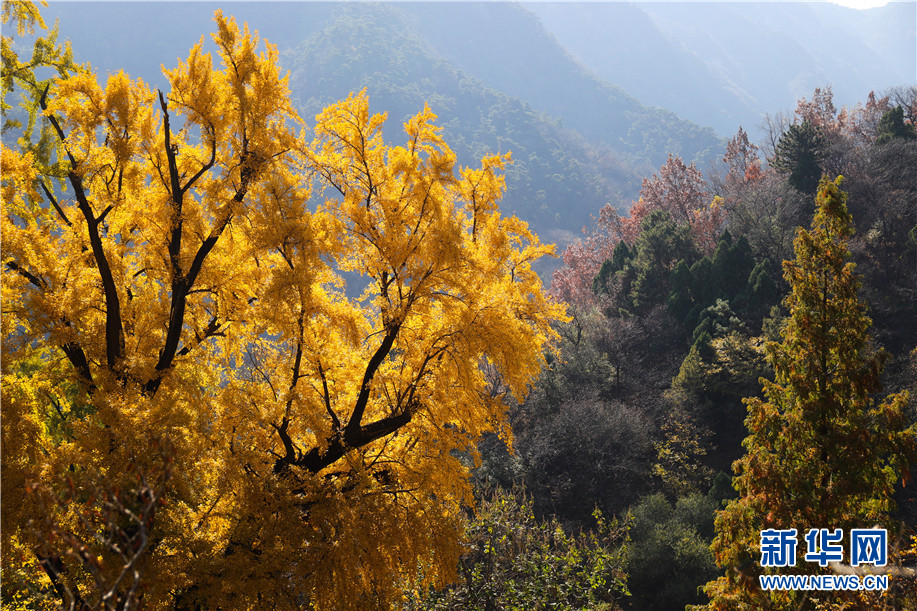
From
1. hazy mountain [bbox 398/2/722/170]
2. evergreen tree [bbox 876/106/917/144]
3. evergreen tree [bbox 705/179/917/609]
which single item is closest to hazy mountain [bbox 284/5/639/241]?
hazy mountain [bbox 398/2/722/170]

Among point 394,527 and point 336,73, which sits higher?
point 336,73

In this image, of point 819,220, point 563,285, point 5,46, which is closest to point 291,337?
point 5,46

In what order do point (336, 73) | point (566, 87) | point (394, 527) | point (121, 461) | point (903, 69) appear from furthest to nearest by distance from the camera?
point (903, 69) < point (566, 87) < point (336, 73) < point (394, 527) < point (121, 461)

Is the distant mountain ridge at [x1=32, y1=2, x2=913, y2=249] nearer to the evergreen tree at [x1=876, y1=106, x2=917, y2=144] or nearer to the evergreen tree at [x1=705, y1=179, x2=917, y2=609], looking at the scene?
the evergreen tree at [x1=876, y1=106, x2=917, y2=144]

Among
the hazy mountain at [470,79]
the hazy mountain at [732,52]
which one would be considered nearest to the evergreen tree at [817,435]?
the hazy mountain at [470,79]

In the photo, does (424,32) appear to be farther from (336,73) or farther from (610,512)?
(610,512)

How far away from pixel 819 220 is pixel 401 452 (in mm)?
5745

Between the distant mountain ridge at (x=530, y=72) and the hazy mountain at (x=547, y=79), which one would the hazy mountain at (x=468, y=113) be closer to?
the distant mountain ridge at (x=530, y=72)

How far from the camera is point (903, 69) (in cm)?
17375

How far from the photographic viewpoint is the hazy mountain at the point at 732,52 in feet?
493

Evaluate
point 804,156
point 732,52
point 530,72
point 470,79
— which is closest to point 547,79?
point 530,72

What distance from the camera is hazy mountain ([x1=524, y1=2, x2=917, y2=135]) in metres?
150

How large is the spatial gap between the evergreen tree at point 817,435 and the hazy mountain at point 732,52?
146 m

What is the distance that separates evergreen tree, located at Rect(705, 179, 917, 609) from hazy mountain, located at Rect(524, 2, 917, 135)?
480ft
